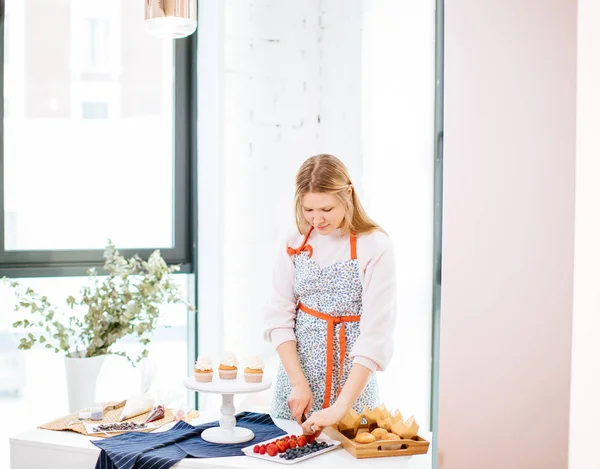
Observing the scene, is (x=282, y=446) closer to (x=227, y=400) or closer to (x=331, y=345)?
(x=227, y=400)

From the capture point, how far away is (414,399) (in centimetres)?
263

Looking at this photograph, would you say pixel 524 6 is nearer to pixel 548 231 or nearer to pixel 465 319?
pixel 548 231

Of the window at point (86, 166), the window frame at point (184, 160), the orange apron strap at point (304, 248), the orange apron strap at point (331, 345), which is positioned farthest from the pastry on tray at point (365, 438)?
the window frame at point (184, 160)

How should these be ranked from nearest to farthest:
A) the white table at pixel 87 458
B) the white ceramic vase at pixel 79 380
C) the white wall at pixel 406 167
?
the white table at pixel 87 458 < the white ceramic vase at pixel 79 380 < the white wall at pixel 406 167

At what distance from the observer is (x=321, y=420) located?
160cm

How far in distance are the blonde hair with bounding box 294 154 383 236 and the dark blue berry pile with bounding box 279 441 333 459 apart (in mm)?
593

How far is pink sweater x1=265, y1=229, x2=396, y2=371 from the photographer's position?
1732mm

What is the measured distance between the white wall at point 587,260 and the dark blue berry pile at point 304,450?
879 millimetres

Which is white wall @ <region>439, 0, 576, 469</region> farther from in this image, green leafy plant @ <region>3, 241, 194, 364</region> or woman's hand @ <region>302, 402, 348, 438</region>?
green leafy plant @ <region>3, 241, 194, 364</region>

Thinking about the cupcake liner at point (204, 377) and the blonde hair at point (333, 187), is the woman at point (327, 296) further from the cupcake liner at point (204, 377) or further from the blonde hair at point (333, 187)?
the cupcake liner at point (204, 377)

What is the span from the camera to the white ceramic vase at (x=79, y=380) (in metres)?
2.36

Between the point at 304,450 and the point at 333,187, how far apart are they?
70cm

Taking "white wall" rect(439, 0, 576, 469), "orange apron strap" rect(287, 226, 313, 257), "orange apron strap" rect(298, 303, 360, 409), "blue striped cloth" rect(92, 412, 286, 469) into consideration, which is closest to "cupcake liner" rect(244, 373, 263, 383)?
"blue striped cloth" rect(92, 412, 286, 469)

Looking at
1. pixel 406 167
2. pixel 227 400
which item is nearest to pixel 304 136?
pixel 406 167
